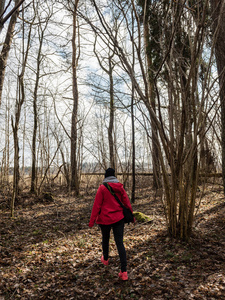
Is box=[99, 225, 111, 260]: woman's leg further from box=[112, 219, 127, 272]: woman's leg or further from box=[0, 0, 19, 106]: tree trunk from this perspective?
box=[0, 0, 19, 106]: tree trunk

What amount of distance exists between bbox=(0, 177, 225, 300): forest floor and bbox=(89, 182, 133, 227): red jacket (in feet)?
3.04

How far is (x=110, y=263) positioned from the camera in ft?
12.0

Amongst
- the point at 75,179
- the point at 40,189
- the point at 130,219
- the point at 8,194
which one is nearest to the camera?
the point at 130,219

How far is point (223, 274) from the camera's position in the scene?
298 centimetres

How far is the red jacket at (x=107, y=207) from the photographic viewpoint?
3.06 metres

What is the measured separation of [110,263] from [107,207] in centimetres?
127

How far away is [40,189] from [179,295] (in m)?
7.95

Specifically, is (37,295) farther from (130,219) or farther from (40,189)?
(40,189)

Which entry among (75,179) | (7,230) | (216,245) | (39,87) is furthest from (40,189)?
(216,245)

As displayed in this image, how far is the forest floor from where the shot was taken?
282 centimetres

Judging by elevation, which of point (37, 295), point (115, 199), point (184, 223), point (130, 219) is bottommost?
point (37, 295)

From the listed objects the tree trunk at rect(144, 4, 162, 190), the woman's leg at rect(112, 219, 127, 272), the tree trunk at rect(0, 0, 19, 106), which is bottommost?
the woman's leg at rect(112, 219, 127, 272)

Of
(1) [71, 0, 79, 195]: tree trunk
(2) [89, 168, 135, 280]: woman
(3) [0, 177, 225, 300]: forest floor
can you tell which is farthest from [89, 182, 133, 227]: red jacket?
(1) [71, 0, 79, 195]: tree trunk

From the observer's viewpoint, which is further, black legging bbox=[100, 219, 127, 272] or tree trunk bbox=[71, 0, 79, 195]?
tree trunk bbox=[71, 0, 79, 195]
